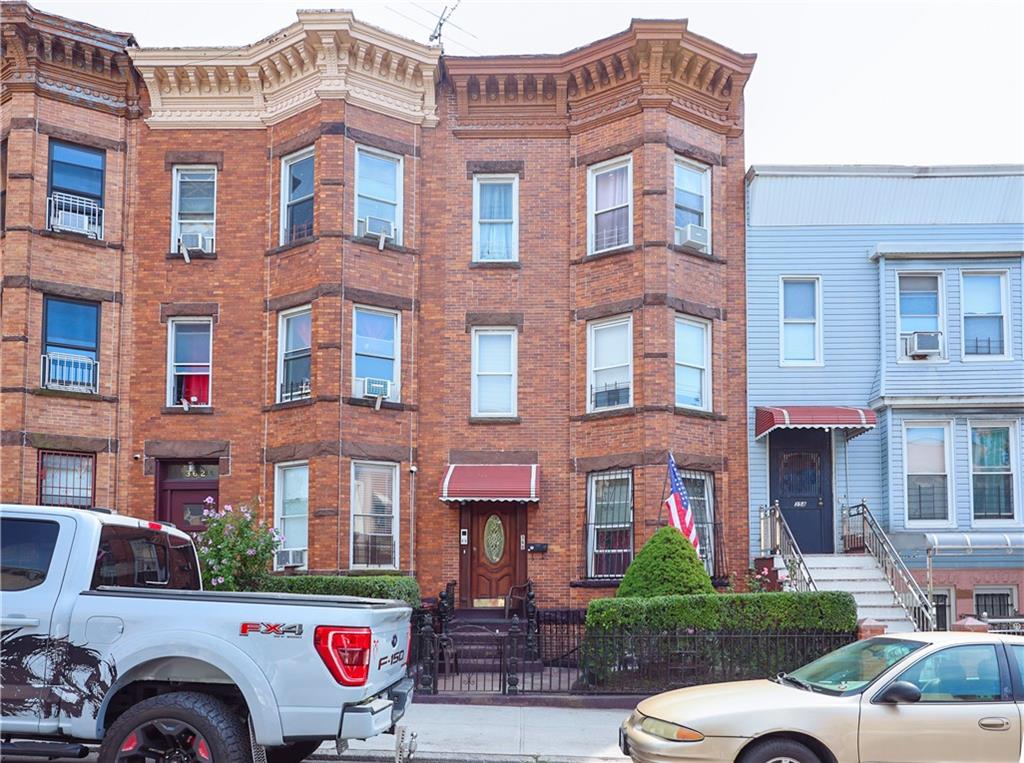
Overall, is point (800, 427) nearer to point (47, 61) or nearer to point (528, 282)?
point (528, 282)

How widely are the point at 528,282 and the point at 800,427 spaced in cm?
581

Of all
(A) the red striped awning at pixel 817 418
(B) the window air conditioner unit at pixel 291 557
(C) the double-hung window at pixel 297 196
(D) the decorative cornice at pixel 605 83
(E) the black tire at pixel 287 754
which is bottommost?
(E) the black tire at pixel 287 754

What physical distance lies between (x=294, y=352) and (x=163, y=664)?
1309 centimetres

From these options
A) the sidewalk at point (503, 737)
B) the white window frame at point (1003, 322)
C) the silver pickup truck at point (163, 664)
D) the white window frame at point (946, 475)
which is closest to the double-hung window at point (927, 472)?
the white window frame at point (946, 475)

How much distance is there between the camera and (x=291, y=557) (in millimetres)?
19266

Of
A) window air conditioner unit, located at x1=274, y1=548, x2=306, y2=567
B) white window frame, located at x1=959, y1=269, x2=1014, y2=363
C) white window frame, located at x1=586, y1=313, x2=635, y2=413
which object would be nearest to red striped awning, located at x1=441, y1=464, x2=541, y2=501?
white window frame, located at x1=586, y1=313, x2=635, y2=413

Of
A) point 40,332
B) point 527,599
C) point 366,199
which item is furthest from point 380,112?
point 527,599

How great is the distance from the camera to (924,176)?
20266mm

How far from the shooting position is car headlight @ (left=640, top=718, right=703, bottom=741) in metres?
8.05

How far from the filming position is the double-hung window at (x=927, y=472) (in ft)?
64.4

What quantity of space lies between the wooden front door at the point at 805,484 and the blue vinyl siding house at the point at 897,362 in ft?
0.09

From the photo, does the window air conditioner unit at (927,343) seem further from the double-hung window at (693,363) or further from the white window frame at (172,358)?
the white window frame at (172,358)

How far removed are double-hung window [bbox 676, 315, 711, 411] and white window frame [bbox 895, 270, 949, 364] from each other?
→ 11.9ft

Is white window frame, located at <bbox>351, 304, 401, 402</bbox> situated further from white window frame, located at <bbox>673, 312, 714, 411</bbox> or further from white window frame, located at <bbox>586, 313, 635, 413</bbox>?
white window frame, located at <bbox>673, 312, 714, 411</bbox>
